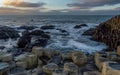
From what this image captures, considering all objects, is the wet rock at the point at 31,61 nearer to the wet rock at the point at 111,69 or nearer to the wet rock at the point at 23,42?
the wet rock at the point at 111,69

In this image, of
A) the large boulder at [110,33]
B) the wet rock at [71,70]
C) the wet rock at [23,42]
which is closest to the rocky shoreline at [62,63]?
the wet rock at [71,70]

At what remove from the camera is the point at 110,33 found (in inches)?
947

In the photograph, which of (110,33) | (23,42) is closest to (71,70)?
(23,42)

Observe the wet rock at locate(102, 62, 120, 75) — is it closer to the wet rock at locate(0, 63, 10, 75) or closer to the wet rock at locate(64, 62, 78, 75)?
the wet rock at locate(64, 62, 78, 75)

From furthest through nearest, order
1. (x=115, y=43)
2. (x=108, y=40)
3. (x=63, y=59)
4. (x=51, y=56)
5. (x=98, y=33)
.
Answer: (x=98, y=33)
(x=108, y=40)
(x=115, y=43)
(x=51, y=56)
(x=63, y=59)

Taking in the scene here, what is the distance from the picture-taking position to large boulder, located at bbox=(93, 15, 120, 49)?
21.4 meters

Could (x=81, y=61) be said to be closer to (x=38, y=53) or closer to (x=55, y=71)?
(x=55, y=71)

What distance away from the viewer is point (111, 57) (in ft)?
31.2

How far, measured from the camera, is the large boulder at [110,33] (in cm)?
2136

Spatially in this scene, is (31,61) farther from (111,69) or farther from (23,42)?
(23,42)

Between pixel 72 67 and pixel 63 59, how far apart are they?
112 inches

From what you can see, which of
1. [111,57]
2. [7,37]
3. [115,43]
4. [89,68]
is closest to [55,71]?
[89,68]

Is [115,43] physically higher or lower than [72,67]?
lower

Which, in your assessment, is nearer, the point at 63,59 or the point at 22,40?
the point at 63,59
